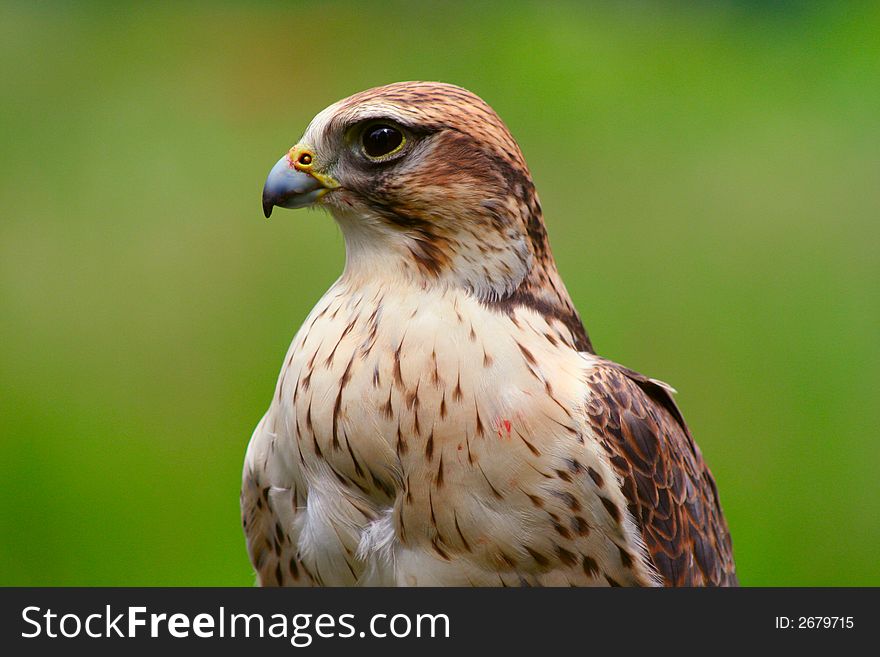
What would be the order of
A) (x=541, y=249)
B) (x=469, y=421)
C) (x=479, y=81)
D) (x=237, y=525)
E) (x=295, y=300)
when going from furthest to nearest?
(x=479, y=81)
(x=295, y=300)
(x=237, y=525)
(x=541, y=249)
(x=469, y=421)

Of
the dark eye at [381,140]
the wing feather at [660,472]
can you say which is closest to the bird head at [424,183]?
the dark eye at [381,140]

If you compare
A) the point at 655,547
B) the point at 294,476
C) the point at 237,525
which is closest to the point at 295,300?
the point at 237,525

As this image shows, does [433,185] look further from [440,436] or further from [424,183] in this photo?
[440,436]

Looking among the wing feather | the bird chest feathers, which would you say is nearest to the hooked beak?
the bird chest feathers

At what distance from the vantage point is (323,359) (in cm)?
159

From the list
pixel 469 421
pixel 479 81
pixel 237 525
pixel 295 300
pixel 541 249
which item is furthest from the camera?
pixel 479 81

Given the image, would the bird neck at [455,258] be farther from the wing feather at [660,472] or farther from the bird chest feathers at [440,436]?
the wing feather at [660,472]

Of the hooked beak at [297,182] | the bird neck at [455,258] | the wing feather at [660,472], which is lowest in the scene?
the wing feather at [660,472]

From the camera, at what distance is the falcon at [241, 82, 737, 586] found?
1.54m

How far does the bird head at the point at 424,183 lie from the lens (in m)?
1.57

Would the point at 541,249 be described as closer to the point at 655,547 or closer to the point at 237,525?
the point at 655,547

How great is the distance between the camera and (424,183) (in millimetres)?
1568

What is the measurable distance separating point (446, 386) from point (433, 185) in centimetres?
32

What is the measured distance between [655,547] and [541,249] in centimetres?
53
